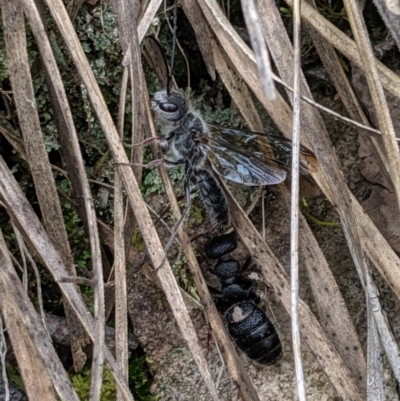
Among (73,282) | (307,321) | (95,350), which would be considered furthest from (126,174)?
(307,321)

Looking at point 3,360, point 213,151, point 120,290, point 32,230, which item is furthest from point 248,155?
point 3,360

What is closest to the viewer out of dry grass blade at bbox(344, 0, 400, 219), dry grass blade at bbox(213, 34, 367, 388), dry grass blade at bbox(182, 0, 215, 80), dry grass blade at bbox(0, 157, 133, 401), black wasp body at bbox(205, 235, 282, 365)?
dry grass blade at bbox(344, 0, 400, 219)

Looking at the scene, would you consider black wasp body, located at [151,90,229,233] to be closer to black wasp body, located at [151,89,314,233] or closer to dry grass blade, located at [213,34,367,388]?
black wasp body, located at [151,89,314,233]

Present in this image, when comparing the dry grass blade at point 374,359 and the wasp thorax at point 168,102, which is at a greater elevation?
the wasp thorax at point 168,102

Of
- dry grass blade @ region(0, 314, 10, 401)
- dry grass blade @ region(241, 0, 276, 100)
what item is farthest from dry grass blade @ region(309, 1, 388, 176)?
dry grass blade @ region(0, 314, 10, 401)

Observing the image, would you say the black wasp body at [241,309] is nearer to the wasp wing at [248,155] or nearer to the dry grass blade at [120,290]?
the wasp wing at [248,155]

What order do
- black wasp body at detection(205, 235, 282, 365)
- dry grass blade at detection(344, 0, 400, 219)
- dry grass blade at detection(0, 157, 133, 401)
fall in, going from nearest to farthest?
dry grass blade at detection(344, 0, 400, 219) < dry grass blade at detection(0, 157, 133, 401) < black wasp body at detection(205, 235, 282, 365)

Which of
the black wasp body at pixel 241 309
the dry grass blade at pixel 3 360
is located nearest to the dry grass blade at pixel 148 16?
the black wasp body at pixel 241 309
